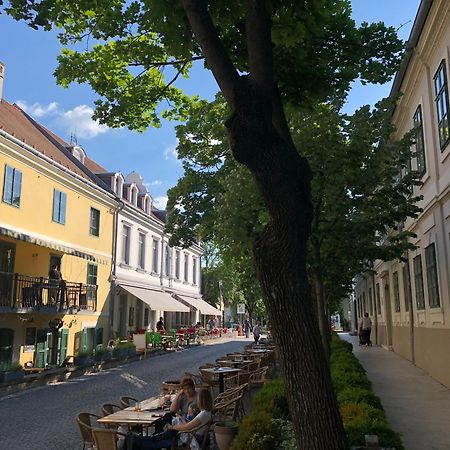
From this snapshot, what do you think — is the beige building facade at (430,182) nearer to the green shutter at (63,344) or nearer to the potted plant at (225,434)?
the potted plant at (225,434)

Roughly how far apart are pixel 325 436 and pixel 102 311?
21684 mm

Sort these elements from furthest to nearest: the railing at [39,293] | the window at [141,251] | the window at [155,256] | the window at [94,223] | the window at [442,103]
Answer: the window at [155,256] < the window at [141,251] < the window at [94,223] < the railing at [39,293] < the window at [442,103]

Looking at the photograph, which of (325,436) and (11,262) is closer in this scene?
(325,436)

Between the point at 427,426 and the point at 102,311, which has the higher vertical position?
the point at 102,311

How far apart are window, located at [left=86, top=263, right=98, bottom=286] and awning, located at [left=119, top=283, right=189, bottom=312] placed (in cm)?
256

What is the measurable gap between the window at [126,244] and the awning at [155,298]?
1.65 m

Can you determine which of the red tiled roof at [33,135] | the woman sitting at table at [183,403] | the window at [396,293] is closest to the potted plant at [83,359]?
the red tiled roof at [33,135]

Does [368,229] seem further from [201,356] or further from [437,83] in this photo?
[201,356]

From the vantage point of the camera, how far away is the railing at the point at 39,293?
16703 millimetres

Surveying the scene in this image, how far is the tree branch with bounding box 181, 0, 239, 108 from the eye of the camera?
15.8 ft

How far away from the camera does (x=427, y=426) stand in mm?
8438

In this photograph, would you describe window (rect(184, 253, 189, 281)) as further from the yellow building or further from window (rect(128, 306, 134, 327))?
the yellow building

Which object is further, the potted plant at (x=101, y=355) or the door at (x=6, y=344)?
the potted plant at (x=101, y=355)

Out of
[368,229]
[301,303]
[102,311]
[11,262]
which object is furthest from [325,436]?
[102,311]
